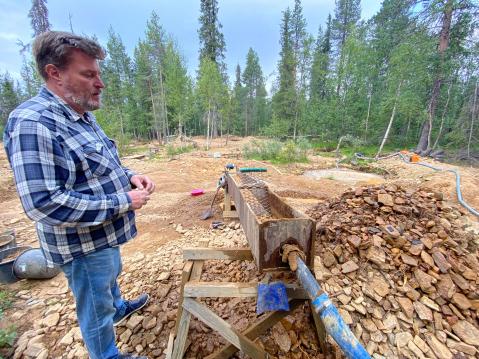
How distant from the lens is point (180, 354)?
1.47 metres

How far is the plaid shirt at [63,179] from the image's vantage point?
37.8 inches

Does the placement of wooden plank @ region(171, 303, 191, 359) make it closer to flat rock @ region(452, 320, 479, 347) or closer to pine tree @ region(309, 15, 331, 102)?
flat rock @ region(452, 320, 479, 347)

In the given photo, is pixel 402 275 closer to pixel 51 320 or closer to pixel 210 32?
pixel 51 320

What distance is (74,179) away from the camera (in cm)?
111

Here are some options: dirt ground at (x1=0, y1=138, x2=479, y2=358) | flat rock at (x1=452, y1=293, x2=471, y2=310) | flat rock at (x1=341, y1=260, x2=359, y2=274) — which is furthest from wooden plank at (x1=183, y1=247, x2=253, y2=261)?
flat rock at (x1=452, y1=293, x2=471, y2=310)

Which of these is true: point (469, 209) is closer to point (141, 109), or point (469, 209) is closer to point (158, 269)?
point (158, 269)

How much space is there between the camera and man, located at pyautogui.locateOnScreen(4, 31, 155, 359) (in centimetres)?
97

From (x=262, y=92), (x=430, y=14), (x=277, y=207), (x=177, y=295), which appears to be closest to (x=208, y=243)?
(x=177, y=295)

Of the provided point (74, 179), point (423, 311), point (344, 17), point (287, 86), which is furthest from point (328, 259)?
point (344, 17)

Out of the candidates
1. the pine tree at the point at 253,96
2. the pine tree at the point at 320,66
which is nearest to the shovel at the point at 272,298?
the pine tree at the point at 320,66

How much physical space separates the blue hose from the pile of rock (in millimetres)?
1084

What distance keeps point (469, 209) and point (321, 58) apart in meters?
21.5

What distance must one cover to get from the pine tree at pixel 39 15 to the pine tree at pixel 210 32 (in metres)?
12.9

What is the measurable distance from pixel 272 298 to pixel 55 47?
72.2 inches
